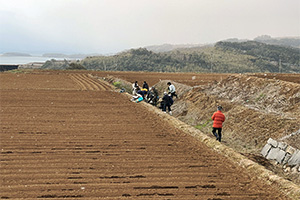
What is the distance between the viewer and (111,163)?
301 inches

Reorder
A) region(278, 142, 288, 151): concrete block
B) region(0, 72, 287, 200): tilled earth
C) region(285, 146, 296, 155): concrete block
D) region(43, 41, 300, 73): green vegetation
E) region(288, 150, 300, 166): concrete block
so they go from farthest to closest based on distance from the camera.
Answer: region(43, 41, 300, 73): green vegetation → region(278, 142, 288, 151): concrete block → region(285, 146, 296, 155): concrete block → region(288, 150, 300, 166): concrete block → region(0, 72, 287, 200): tilled earth

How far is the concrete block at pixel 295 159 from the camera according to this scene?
9.17 m

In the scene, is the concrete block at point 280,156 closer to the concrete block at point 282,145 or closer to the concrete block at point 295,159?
the concrete block at point 282,145

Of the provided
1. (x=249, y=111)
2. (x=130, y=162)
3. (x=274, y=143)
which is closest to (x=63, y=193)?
(x=130, y=162)

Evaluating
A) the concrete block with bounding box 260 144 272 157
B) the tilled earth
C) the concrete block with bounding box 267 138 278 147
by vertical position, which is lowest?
the concrete block with bounding box 260 144 272 157

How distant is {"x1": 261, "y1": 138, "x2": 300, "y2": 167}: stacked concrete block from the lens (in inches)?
368

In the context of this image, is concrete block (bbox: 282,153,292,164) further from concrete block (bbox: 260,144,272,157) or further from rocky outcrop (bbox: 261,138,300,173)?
concrete block (bbox: 260,144,272,157)

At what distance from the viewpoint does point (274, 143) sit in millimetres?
10586

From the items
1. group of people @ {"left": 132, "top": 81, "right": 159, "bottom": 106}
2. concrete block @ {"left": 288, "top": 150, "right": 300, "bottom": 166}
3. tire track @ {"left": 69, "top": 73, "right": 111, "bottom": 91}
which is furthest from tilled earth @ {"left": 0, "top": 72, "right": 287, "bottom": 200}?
tire track @ {"left": 69, "top": 73, "right": 111, "bottom": 91}

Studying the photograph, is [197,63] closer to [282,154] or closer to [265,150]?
[265,150]

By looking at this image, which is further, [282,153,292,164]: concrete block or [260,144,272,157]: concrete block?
[260,144,272,157]: concrete block

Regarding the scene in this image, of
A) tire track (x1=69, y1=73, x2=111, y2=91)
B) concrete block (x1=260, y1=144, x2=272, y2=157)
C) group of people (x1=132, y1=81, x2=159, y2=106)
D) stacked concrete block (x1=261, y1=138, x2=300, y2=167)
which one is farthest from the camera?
tire track (x1=69, y1=73, x2=111, y2=91)

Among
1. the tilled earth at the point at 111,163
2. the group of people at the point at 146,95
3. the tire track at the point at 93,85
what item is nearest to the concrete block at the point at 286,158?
the tilled earth at the point at 111,163

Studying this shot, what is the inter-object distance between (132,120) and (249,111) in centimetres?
566
